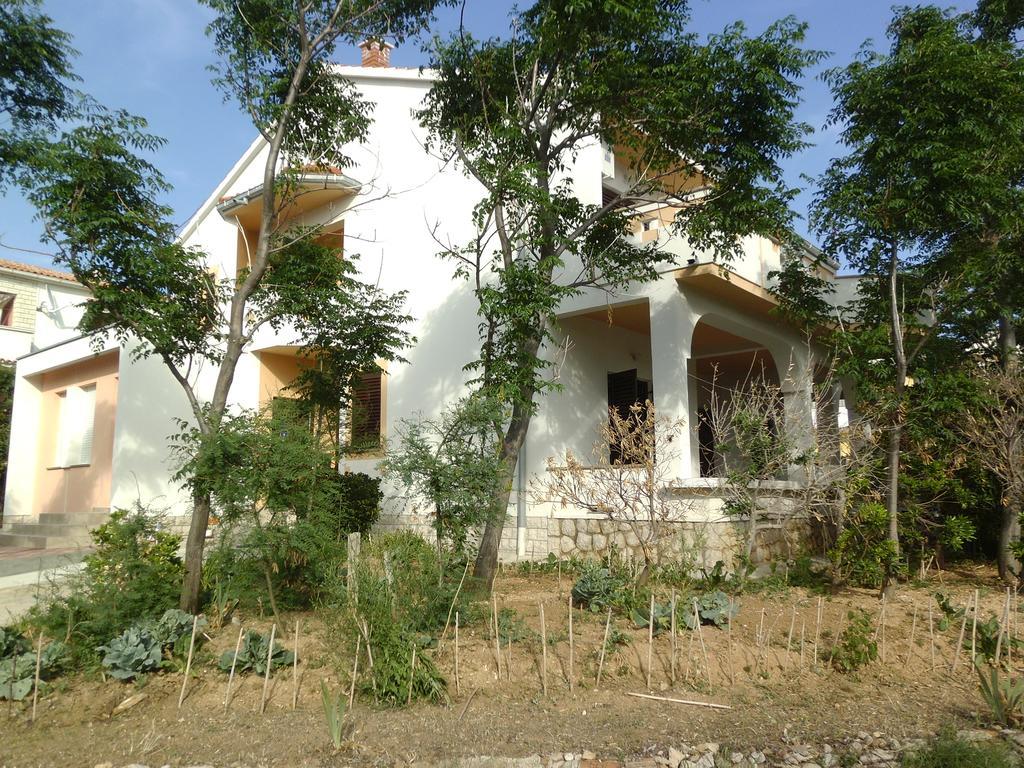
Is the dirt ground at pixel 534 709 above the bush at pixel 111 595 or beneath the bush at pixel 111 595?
beneath

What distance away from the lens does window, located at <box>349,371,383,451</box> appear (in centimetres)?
1045

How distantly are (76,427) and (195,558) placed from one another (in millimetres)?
11598

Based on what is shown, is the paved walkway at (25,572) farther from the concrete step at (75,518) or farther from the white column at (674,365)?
the white column at (674,365)

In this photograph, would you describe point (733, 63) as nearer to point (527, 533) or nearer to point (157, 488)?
point (527, 533)

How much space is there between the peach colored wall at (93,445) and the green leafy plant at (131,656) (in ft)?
33.1

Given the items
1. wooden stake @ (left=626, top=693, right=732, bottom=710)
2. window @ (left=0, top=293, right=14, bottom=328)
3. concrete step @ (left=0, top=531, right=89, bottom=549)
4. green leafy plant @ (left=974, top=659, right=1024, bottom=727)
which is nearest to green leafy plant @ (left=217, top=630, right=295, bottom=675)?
wooden stake @ (left=626, top=693, right=732, bottom=710)

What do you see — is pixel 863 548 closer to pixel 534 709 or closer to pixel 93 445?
pixel 534 709

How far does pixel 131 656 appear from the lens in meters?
5.93

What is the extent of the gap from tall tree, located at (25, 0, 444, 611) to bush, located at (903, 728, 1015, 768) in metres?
5.63

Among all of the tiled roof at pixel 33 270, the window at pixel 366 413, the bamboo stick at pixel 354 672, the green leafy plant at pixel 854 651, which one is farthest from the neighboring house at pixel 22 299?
the green leafy plant at pixel 854 651

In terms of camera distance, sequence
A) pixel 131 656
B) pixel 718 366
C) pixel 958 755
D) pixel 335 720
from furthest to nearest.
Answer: pixel 718 366
pixel 131 656
pixel 335 720
pixel 958 755

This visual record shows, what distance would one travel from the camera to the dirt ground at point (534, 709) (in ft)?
16.1

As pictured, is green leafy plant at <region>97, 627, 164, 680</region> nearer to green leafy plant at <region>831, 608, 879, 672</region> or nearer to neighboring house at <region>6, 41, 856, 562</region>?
neighboring house at <region>6, 41, 856, 562</region>

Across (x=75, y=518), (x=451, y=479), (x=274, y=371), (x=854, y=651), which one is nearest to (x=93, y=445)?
(x=75, y=518)
